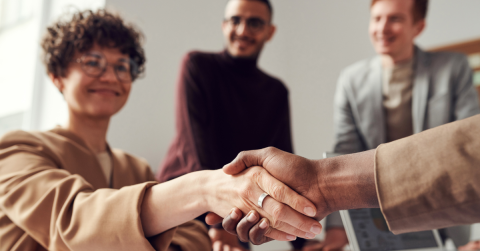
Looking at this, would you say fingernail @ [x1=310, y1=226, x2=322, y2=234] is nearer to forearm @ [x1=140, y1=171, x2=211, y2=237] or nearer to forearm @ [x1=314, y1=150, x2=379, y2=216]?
forearm @ [x1=314, y1=150, x2=379, y2=216]

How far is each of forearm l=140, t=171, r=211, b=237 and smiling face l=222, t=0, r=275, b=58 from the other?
4.04ft

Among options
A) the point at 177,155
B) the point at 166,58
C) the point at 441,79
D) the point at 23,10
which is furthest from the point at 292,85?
the point at 23,10

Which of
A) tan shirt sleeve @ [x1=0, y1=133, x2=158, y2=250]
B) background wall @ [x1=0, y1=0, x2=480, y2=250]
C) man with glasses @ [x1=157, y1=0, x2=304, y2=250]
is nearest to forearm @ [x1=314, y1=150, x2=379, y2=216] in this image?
background wall @ [x1=0, y1=0, x2=480, y2=250]

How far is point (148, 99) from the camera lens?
200 centimetres

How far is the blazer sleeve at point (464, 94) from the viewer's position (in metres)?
1.62

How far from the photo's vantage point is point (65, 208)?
68cm

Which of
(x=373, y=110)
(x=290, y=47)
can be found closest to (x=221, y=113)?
(x=373, y=110)

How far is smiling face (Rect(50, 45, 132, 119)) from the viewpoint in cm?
104

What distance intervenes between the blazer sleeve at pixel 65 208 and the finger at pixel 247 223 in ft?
Answer: 0.42

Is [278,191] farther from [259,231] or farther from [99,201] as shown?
[99,201]

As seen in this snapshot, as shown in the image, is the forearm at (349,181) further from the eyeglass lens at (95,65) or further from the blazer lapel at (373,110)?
the blazer lapel at (373,110)

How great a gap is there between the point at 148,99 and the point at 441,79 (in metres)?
1.42

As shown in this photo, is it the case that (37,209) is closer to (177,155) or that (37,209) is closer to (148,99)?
(177,155)

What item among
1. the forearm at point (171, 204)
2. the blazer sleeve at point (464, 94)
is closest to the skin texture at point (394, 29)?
the blazer sleeve at point (464, 94)
